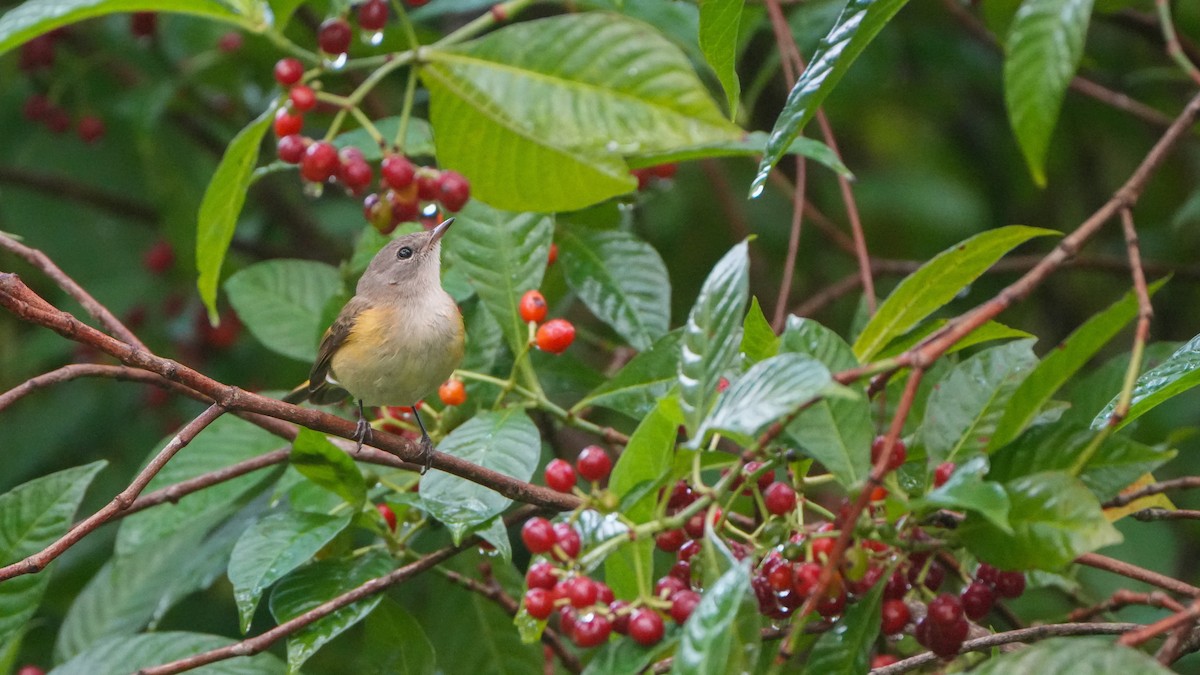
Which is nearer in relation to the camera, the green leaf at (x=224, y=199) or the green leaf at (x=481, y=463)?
the green leaf at (x=481, y=463)

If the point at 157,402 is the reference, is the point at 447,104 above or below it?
above

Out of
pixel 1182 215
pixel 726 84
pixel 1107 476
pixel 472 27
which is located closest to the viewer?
pixel 1107 476

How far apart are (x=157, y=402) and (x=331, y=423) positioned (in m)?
3.53

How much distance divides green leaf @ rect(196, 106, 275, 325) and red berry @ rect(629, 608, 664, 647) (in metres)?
1.50

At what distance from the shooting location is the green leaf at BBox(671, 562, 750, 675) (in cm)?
150

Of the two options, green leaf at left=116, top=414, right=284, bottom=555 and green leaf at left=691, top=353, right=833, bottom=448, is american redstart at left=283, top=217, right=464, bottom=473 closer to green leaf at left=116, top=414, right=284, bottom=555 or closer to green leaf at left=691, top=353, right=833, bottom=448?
green leaf at left=116, top=414, right=284, bottom=555

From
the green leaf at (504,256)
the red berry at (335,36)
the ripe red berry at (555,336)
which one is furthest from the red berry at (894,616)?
the red berry at (335,36)

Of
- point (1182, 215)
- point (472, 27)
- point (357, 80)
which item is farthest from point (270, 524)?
point (1182, 215)

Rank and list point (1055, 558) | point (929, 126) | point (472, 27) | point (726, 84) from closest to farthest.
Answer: point (1055, 558) < point (726, 84) < point (472, 27) < point (929, 126)

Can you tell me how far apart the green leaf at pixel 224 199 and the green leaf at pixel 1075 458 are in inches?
72.5

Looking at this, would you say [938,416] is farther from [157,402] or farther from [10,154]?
[10,154]

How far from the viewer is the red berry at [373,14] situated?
3061 millimetres

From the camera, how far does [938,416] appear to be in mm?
2158

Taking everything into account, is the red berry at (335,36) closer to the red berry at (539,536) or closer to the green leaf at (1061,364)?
the red berry at (539,536)
